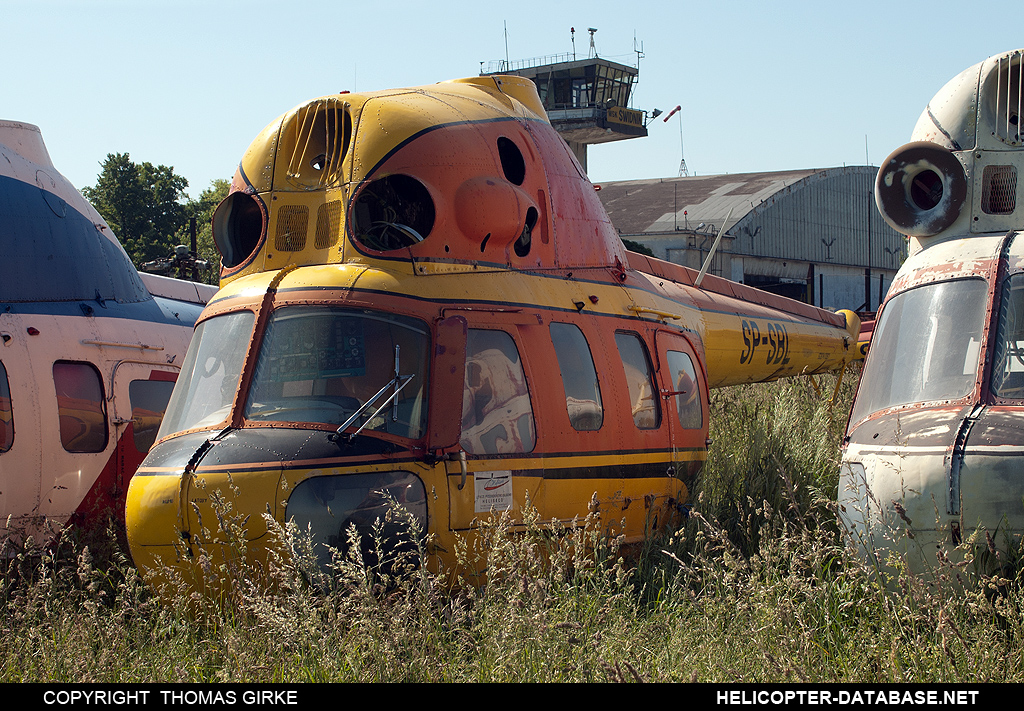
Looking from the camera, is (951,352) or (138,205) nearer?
(951,352)

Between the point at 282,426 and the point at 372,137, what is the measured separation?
6.60 feet

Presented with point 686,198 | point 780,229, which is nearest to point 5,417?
point 780,229

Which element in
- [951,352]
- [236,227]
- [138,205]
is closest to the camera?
[951,352]

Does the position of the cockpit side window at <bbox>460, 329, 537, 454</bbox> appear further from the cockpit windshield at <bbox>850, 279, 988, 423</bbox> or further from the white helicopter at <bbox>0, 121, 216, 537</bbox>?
the white helicopter at <bbox>0, 121, 216, 537</bbox>

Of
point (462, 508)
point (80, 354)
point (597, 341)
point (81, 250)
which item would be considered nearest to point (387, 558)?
point (462, 508)

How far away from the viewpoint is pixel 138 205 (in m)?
38.9

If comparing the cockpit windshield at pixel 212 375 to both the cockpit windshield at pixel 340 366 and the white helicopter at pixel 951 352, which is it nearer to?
the cockpit windshield at pixel 340 366

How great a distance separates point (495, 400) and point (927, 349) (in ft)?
8.21

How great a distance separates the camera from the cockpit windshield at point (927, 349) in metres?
5.17

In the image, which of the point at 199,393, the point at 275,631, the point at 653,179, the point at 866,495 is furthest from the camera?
the point at 653,179

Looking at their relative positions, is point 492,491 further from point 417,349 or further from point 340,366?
point 340,366

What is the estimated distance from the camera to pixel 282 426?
18.0ft

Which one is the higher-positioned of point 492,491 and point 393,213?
point 393,213

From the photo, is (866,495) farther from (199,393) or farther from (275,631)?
(199,393)
